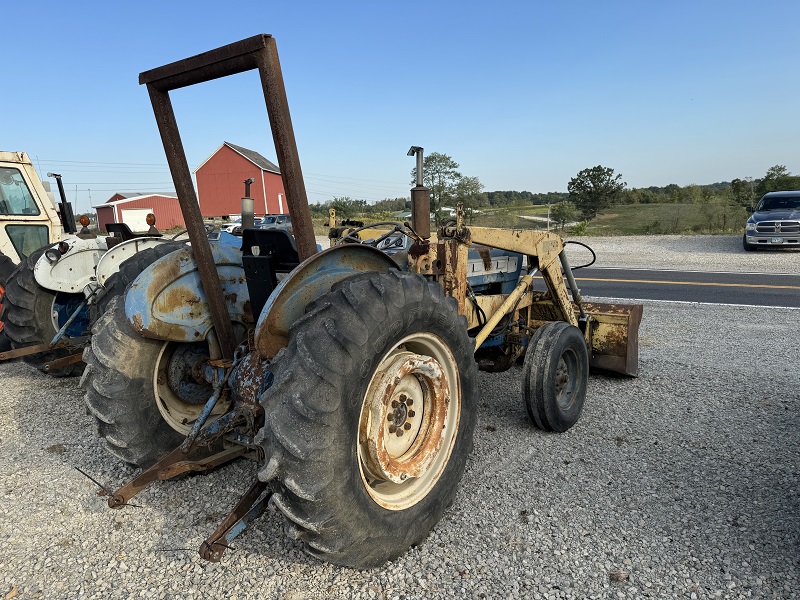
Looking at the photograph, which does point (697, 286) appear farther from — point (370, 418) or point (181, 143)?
point (181, 143)

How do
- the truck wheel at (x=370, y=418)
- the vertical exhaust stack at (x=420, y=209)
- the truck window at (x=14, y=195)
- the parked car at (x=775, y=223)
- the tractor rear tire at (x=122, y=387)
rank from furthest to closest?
1. the parked car at (x=775, y=223)
2. the truck window at (x=14, y=195)
3. the vertical exhaust stack at (x=420, y=209)
4. the tractor rear tire at (x=122, y=387)
5. the truck wheel at (x=370, y=418)

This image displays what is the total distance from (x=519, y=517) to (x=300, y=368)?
1713mm

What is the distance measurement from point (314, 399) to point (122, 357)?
59.7 inches

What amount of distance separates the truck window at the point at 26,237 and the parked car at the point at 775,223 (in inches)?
737

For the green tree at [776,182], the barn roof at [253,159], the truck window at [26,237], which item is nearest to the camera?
the truck window at [26,237]

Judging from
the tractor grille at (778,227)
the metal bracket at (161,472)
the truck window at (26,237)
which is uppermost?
the truck window at (26,237)

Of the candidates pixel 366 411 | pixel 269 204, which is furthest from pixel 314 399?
pixel 269 204

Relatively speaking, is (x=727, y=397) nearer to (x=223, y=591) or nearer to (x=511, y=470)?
(x=511, y=470)

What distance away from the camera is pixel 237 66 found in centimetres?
249

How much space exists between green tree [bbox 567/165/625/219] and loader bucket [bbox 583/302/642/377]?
28.4m

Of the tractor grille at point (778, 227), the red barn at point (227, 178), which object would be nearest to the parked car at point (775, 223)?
the tractor grille at point (778, 227)

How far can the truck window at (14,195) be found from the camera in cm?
700

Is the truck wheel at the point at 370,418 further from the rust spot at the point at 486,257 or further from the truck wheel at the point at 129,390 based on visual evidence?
the rust spot at the point at 486,257

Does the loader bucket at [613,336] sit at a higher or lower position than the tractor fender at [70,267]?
lower
